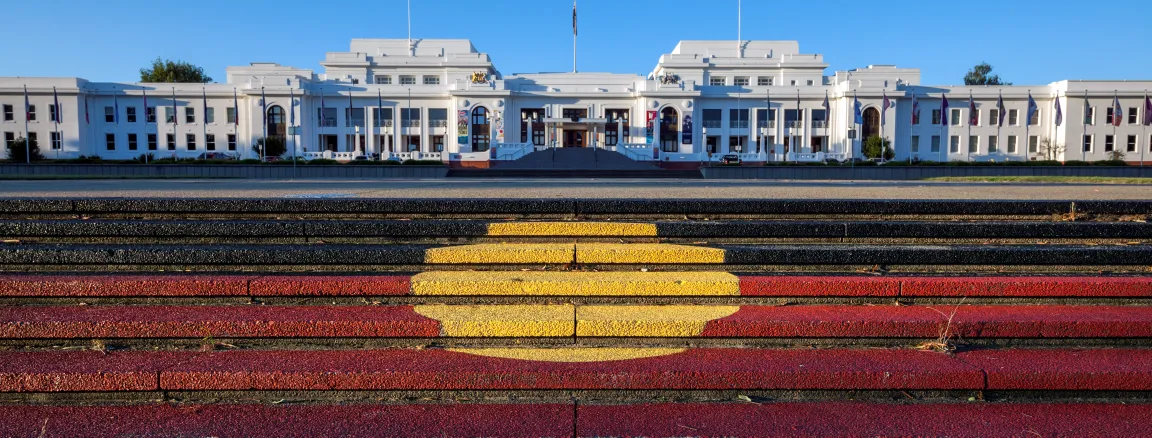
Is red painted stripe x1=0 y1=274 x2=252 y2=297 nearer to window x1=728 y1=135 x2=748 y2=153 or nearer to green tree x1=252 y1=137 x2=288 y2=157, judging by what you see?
green tree x1=252 y1=137 x2=288 y2=157

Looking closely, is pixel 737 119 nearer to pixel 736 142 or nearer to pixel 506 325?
pixel 736 142

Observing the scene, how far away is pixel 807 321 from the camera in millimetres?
3939

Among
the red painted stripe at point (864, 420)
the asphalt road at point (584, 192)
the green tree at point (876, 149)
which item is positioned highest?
the green tree at point (876, 149)

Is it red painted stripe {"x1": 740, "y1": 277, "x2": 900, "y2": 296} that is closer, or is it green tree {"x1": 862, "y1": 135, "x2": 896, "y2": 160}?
red painted stripe {"x1": 740, "y1": 277, "x2": 900, "y2": 296}

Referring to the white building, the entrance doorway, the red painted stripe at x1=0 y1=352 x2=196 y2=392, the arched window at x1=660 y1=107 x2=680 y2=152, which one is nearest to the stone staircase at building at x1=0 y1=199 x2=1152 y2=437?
the red painted stripe at x1=0 y1=352 x2=196 y2=392

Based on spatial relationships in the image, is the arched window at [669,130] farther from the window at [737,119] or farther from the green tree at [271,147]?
the green tree at [271,147]

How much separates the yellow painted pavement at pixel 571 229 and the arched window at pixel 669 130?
53361 mm

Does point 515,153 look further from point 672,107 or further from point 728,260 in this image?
point 728,260

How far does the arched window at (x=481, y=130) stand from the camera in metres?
57.9

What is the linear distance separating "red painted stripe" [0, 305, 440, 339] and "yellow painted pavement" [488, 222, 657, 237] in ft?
5.10

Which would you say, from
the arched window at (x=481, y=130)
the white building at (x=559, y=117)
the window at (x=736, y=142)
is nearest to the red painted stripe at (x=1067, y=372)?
the white building at (x=559, y=117)

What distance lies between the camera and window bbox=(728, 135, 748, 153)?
58.9 m

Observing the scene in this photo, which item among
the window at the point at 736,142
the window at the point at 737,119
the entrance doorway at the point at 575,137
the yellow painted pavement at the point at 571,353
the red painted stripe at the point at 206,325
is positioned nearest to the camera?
the yellow painted pavement at the point at 571,353

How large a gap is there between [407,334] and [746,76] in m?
66.5
